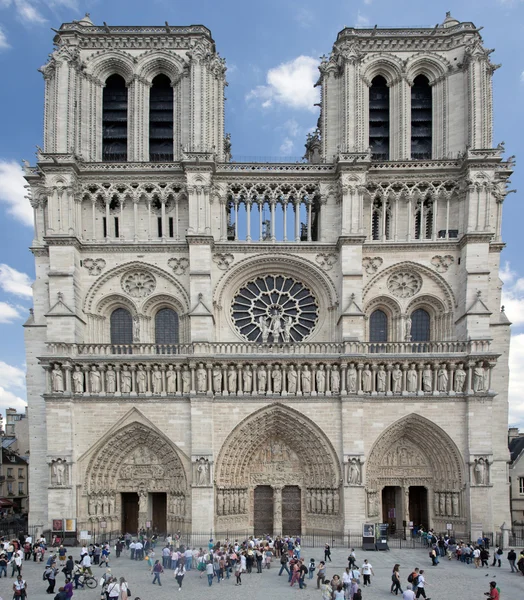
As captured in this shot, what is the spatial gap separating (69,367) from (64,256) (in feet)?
16.8

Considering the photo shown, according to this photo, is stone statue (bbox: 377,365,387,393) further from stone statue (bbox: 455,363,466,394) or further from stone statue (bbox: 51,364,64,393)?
stone statue (bbox: 51,364,64,393)

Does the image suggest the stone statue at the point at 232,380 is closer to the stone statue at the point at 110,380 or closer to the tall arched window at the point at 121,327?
the stone statue at the point at 110,380

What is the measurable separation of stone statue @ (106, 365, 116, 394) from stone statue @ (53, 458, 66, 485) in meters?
3.57

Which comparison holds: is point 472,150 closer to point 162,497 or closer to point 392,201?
point 392,201

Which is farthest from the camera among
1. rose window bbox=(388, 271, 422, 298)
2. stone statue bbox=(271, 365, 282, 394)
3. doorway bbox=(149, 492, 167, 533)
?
rose window bbox=(388, 271, 422, 298)

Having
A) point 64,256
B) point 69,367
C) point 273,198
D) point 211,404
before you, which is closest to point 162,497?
point 211,404

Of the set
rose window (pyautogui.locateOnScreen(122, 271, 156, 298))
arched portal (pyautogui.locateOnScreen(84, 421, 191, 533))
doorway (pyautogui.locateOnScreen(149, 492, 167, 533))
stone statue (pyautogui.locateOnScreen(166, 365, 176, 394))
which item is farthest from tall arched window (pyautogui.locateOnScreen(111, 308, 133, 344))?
doorway (pyautogui.locateOnScreen(149, 492, 167, 533))

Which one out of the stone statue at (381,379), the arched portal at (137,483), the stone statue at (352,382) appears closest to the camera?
the stone statue at (352,382)

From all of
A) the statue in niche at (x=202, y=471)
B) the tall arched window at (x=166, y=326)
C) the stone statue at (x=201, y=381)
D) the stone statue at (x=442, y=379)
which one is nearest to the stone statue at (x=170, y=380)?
the stone statue at (x=201, y=381)

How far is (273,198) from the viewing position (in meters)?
30.3

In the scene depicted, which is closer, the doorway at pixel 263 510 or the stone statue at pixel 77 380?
the stone statue at pixel 77 380

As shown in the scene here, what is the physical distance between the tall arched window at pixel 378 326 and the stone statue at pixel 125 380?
37.6ft

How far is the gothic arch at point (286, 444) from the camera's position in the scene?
2786 centimetres

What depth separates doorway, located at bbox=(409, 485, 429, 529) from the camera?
29.2 m
